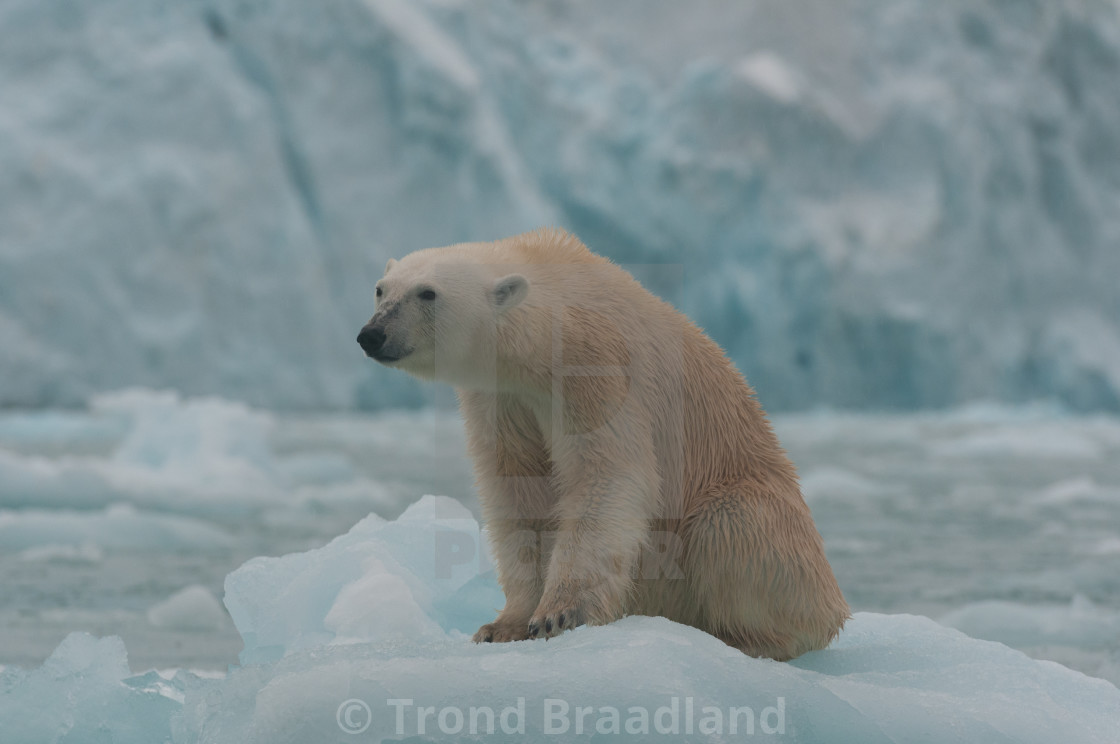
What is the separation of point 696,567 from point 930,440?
15.0 metres

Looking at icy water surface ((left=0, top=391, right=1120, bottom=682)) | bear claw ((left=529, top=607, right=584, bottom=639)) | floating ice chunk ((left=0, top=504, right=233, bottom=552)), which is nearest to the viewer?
bear claw ((left=529, top=607, right=584, bottom=639))

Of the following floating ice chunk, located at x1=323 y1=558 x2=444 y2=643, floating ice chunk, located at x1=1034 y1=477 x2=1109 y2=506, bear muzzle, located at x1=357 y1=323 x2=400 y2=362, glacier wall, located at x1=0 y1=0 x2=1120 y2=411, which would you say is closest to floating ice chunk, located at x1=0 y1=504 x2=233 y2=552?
floating ice chunk, located at x1=323 y1=558 x2=444 y2=643

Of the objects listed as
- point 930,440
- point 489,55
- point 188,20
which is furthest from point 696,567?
point 489,55

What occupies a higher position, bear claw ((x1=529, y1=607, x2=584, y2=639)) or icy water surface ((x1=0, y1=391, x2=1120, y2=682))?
icy water surface ((x1=0, y1=391, x2=1120, y2=682))

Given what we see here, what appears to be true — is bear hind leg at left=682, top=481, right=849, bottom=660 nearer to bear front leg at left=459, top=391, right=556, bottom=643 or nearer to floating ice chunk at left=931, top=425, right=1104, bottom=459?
bear front leg at left=459, top=391, right=556, bottom=643

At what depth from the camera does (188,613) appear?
4648mm

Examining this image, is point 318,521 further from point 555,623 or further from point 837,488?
point 555,623

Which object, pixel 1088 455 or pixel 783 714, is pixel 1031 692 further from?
pixel 1088 455

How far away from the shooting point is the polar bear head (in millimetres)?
2236

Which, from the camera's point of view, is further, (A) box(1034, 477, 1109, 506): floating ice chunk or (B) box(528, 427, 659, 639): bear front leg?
(A) box(1034, 477, 1109, 506): floating ice chunk

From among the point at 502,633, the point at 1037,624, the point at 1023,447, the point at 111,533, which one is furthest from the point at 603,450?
the point at 1023,447

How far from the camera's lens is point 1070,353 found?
66.5ft

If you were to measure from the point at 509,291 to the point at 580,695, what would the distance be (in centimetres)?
88

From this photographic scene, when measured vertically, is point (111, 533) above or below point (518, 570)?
above
